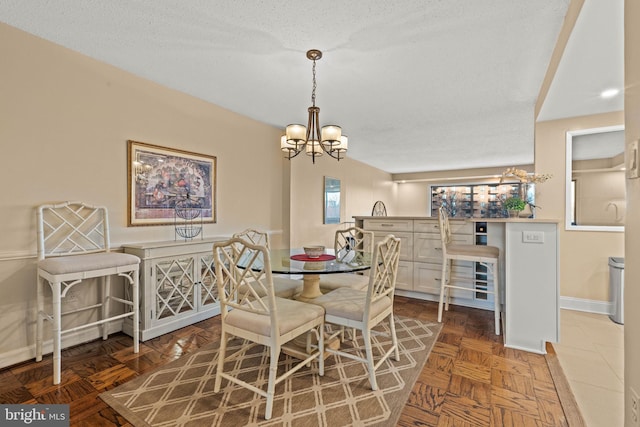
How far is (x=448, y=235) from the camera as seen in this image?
3.25 meters

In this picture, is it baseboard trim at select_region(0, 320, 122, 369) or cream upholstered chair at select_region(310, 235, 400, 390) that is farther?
baseboard trim at select_region(0, 320, 122, 369)

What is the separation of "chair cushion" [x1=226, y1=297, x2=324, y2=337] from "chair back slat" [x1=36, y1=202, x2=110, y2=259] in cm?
150

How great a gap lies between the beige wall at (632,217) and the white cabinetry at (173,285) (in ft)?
9.69

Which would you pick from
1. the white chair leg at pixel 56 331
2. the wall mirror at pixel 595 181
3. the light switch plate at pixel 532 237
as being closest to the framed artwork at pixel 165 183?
the white chair leg at pixel 56 331

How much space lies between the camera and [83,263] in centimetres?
207

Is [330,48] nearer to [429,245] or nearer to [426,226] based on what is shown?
[426,226]

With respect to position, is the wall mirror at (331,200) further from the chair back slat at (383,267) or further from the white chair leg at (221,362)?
the white chair leg at (221,362)

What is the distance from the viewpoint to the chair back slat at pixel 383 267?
1794mm

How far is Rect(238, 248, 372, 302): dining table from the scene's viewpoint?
1898 millimetres

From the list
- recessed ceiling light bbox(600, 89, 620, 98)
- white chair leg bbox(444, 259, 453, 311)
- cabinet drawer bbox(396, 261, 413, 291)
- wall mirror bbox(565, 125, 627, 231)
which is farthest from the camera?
cabinet drawer bbox(396, 261, 413, 291)

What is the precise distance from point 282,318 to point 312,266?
43 centimetres

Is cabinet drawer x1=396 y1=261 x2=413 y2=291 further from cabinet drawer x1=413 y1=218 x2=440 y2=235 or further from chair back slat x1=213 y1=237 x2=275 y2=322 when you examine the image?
chair back slat x1=213 y1=237 x2=275 y2=322

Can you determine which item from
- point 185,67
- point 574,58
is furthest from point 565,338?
point 185,67

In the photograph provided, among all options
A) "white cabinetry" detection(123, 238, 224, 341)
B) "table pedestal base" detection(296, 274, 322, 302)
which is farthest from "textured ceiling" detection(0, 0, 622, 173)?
"table pedestal base" detection(296, 274, 322, 302)
